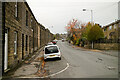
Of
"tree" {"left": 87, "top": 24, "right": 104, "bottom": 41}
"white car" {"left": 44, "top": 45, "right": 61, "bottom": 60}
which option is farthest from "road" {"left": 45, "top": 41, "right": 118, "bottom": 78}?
"tree" {"left": 87, "top": 24, "right": 104, "bottom": 41}

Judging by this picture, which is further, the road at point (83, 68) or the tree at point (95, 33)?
the tree at point (95, 33)

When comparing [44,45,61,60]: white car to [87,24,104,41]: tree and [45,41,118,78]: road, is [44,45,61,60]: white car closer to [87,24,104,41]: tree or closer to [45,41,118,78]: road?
[45,41,118,78]: road

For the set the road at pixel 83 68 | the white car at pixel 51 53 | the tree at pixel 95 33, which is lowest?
the road at pixel 83 68

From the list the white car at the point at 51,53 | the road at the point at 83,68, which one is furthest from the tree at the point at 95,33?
the white car at the point at 51,53

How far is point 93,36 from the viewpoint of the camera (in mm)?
27875

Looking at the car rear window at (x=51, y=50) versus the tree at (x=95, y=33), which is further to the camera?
the tree at (x=95, y=33)

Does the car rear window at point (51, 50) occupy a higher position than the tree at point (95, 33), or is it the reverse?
the tree at point (95, 33)

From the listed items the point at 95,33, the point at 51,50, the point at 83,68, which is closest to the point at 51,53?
the point at 51,50

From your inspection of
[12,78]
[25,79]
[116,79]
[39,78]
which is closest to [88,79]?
[116,79]

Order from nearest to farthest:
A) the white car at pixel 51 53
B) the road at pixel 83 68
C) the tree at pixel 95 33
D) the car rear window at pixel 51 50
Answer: the road at pixel 83 68
the white car at pixel 51 53
the car rear window at pixel 51 50
the tree at pixel 95 33

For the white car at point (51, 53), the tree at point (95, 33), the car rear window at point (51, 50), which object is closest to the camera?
the white car at point (51, 53)

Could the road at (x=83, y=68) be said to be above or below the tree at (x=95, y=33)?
below

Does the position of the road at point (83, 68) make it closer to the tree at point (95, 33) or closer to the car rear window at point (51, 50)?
the car rear window at point (51, 50)

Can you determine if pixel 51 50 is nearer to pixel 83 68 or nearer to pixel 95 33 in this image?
pixel 83 68
